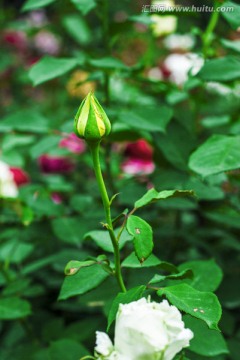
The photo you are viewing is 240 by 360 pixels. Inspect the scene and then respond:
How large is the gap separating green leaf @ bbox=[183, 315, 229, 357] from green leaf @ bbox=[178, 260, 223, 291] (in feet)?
0.16

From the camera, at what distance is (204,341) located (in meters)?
0.61

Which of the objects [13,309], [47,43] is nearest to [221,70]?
[13,309]

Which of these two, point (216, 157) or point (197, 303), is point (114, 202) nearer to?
point (216, 157)

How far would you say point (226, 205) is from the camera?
110 cm

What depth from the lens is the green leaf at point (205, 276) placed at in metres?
0.67

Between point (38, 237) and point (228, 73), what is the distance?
0.45m

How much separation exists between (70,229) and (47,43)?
7.28ft

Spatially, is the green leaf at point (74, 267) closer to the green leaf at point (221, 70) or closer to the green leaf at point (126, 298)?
the green leaf at point (126, 298)

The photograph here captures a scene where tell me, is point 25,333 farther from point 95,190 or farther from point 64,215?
point 95,190

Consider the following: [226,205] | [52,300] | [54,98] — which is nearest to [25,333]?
[52,300]

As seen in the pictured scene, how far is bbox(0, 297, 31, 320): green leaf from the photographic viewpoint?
2.36 feet

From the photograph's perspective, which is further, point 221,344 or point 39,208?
point 39,208

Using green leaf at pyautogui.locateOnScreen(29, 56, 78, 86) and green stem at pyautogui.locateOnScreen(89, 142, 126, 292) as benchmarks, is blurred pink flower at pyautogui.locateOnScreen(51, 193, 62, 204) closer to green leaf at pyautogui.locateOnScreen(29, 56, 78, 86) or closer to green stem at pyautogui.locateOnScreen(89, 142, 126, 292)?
green leaf at pyautogui.locateOnScreen(29, 56, 78, 86)

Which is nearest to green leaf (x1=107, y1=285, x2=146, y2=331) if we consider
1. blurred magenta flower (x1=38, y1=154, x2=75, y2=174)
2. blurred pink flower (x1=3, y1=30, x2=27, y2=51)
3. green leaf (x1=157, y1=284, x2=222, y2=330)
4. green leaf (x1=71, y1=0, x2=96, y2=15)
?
green leaf (x1=157, y1=284, x2=222, y2=330)
